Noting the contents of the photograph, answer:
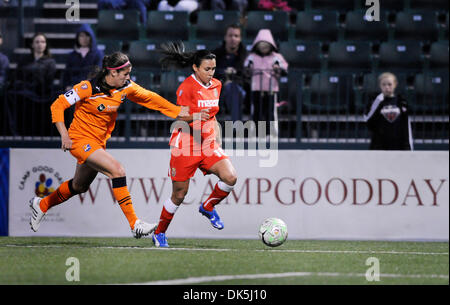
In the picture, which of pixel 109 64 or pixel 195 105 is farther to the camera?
pixel 195 105

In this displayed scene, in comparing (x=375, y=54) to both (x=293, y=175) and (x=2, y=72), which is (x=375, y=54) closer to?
(x=293, y=175)

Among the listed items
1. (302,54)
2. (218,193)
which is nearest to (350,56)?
(302,54)

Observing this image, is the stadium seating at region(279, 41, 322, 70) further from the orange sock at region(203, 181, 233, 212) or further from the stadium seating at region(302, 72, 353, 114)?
the orange sock at region(203, 181, 233, 212)

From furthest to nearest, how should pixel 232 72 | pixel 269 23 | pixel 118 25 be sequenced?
1. pixel 118 25
2. pixel 269 23
3. pixel 232 72

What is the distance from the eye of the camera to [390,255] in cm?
873

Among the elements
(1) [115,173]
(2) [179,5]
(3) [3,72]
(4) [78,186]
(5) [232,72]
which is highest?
(2) [179,5]

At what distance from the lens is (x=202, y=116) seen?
8422 millimetres

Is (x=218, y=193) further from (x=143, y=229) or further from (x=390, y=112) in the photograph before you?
(x=390, y=112)

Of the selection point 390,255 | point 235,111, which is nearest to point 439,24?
point 235,111

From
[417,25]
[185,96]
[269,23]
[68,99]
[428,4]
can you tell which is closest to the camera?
[68,99]

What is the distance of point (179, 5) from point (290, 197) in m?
5.11

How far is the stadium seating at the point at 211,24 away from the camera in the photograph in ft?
46.3

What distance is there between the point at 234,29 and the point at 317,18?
265 cm

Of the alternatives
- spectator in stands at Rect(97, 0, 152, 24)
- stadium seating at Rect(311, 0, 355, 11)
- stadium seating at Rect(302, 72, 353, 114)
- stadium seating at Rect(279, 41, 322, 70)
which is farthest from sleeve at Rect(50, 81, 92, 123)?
stadium seating at Rect(311, 0, 355, 11)
